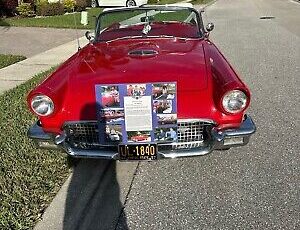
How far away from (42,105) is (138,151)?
970mm

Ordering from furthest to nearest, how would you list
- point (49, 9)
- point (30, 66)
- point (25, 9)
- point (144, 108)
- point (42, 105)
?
point (49, 9)
point (25, 9)
point (30, 66)
point (42, 105)
point (144, 108)

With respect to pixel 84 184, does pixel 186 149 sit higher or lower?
higher

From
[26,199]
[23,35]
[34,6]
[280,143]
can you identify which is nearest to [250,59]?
[280,143]

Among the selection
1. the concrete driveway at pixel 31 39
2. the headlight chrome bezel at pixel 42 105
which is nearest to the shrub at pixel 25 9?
the concrete driveway at pixel 31 39

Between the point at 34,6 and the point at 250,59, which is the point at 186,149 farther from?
the point at 34,6

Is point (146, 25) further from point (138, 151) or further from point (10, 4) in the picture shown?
point (10, 4)

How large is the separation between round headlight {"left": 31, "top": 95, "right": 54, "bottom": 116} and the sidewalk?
3330mm

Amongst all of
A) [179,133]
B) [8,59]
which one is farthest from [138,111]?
[8,59]

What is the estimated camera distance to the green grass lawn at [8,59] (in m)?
8.81

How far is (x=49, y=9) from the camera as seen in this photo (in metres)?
19.4

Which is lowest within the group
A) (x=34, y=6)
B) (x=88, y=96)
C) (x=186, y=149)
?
(x=34, y=6)

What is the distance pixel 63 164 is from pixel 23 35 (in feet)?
33.8

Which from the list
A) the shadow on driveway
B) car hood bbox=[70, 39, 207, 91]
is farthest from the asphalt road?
car hood bbox=[70, 39, 207, 91]

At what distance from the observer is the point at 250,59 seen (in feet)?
29.0
